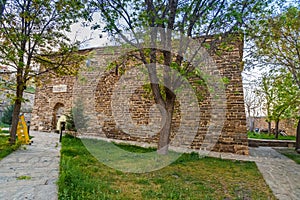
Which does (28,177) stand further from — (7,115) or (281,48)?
(7,115)

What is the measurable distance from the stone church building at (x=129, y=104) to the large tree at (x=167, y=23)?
87 centimetres

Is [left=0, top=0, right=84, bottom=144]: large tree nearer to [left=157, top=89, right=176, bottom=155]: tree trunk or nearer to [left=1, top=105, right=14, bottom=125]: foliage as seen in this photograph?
[left=157, top=89, right=176, bottom=155]: tree trunk

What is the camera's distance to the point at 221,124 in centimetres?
659

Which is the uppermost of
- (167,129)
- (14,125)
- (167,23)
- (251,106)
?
(167,23)

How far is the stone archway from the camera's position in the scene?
10688 millimetres

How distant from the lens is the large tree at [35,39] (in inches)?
182

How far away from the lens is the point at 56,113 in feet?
35.5

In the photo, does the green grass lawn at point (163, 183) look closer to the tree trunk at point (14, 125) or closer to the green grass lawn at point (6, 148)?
the green grass lawn at point (6, 148)

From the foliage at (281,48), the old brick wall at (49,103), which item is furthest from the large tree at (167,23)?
Answer: the old brick wall at (49,103)

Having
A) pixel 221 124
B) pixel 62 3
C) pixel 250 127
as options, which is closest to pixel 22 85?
pixel 62 3

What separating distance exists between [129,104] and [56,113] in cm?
466

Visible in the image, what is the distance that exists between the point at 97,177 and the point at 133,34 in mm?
3174

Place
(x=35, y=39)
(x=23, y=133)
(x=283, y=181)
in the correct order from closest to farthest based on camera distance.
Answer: (x=283, y=181), (x=35, y=39), (x=23, y=133)

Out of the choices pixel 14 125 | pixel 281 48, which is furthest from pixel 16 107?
pixel 281 48
